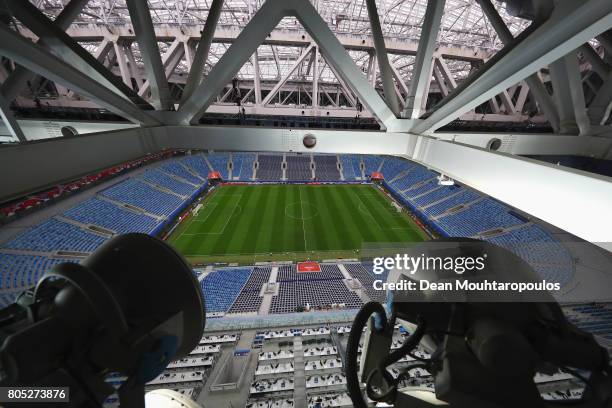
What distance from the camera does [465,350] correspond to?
1.10 metres

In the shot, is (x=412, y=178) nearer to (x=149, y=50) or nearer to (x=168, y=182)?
(x=168, y=182)

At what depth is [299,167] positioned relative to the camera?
96.7ft

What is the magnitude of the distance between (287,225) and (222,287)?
7.40 meters

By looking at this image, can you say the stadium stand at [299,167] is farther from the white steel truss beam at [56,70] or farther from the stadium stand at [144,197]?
the white steel truss beam at [56,70]

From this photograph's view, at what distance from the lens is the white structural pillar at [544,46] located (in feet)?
5.59

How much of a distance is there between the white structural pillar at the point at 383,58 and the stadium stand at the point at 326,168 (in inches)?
971

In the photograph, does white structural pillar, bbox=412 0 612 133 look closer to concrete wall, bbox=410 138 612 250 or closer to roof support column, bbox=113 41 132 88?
concrete wall, bbox=410 138 612 250

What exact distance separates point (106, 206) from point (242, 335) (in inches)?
606

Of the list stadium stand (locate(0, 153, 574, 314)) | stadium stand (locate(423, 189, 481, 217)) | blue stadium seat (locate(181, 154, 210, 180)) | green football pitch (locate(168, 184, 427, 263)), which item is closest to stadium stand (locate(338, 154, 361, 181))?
green football pitch (locate(168, 184, 427, 263))

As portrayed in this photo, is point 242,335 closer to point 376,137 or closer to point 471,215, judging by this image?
point 376,137

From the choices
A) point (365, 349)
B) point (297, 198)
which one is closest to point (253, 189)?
point (297, 198)

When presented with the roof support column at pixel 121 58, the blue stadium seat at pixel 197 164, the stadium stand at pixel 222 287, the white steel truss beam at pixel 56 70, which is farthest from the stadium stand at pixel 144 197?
the white steel truss beam at pixel 56 70

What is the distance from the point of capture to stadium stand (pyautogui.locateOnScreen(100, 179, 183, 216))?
60.0 feet

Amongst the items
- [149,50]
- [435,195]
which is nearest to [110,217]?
[149,50]
